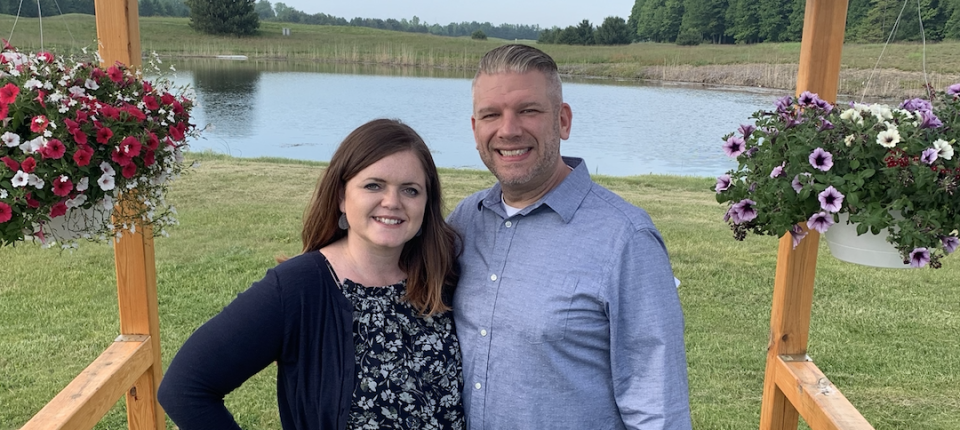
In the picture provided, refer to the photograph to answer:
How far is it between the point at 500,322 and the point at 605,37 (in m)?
21.1

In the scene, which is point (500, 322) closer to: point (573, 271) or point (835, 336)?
point (573, 271)

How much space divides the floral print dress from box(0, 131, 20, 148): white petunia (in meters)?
0.83

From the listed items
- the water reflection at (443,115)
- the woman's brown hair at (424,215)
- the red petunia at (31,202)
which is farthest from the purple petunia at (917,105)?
the water reflection at (443,115)

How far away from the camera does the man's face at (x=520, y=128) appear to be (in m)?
→ 1.85

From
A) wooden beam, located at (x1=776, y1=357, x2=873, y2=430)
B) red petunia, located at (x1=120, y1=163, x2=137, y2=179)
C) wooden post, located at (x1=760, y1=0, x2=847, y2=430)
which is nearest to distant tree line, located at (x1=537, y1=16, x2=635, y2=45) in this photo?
wooden post, located at (x1=760, y1=0, x2=847, y2=430)

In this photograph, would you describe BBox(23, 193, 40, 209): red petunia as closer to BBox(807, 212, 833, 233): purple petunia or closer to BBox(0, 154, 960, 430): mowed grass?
BBox(807, 212, 833, 233): purple petunia

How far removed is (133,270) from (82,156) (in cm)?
78

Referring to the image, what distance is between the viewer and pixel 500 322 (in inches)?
70.4

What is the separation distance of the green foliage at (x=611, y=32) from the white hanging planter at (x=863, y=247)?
1966cm

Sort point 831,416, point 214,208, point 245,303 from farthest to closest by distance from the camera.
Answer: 1. point 214,208
2. point 831,416
3. point 245,303

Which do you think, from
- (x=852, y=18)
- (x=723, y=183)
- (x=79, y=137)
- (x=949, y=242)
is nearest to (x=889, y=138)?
(x=949, y=242)

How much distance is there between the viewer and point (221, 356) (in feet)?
5.23

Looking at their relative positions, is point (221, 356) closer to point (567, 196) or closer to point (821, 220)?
point (567, 196)

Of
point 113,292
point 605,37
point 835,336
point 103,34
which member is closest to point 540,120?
point 103,34
